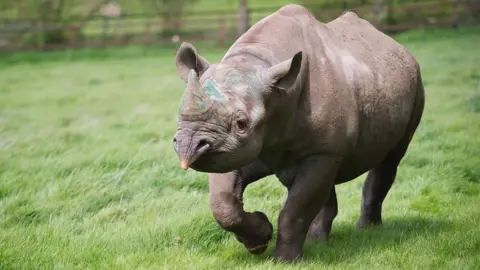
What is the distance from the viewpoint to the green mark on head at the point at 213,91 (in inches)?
184

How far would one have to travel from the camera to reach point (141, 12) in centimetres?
3191

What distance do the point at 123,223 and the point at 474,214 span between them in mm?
2861

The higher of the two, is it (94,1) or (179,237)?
(179,237)

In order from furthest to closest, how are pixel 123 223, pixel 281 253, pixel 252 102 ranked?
pixel 123 223
pixel 281 253
pixel 252 102

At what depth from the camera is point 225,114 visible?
4621 millimetres

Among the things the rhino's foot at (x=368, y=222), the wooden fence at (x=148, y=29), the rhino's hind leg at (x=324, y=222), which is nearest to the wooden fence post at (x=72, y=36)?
the wooden fence at (x=148, y=29)

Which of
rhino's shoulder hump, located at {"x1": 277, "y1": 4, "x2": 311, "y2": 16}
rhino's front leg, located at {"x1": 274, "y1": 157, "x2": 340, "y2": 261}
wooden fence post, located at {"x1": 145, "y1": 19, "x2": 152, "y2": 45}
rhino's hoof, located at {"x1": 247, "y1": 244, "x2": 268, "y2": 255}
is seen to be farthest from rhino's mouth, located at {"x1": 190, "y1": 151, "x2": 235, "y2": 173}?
wooden fence post, located at {"x1": 145, "y1": 19, "x2": 152, "y2": 45}

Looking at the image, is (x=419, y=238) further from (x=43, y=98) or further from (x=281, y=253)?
(x=43, y=98)

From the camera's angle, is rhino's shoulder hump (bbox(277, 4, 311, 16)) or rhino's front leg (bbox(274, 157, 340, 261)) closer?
rhino's front leg (bbox(274, 157, 340, 261))

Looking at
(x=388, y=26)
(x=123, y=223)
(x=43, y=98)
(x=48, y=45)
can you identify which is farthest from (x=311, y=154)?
(x=48, y=45)

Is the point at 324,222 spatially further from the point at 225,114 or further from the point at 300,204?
the point at 225,114

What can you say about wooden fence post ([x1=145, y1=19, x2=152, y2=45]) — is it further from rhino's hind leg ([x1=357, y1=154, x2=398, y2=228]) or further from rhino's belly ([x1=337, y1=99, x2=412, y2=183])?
rhino's belly ([x1=337, y1=99, x2=412, y2=183])

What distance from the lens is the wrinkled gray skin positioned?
4.66m

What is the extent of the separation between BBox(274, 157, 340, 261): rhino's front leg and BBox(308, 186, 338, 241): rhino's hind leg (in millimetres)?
800
